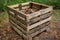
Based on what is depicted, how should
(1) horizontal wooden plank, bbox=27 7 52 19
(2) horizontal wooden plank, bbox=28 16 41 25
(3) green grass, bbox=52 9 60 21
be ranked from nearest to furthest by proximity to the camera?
(1) horizontal wooden plank, bbox=27 7 52 19 → (2) horizontal wooden plank, bbox=28 16 41 25 → (3) green grass, bbox=52 9 60 21

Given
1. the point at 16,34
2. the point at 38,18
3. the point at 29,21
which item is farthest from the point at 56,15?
the point at 29,21

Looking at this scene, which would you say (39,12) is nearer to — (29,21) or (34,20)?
(34,20)

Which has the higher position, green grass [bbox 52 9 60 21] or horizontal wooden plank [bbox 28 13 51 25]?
horizontal wooden plank [bbox 28 13 51 25]

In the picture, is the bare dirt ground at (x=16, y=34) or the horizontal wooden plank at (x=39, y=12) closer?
the horizontal wooden plank at (x=39, y=12)

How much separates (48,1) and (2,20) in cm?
271

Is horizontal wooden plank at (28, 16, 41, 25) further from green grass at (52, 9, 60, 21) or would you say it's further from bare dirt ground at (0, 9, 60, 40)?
green grass at (52, 9, 60, 21)

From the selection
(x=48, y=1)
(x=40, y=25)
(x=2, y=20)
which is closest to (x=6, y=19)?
(x=2, y=20)

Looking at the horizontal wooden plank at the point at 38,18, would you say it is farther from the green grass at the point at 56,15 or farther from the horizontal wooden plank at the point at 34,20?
the green grass at the point at 56,15

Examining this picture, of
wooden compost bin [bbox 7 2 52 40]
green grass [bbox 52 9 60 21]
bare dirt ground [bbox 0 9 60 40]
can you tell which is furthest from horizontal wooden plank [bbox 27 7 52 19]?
green grass [bbox 52 9 60 21]

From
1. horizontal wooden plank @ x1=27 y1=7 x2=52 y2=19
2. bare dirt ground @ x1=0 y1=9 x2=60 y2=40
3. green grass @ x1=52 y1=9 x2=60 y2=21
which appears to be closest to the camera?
horizontal wooden plank @ x1=27 y1=7 x2=52 y2=19

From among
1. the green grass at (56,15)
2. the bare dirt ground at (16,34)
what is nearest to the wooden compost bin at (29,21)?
the bare dirt ground at (16,34)

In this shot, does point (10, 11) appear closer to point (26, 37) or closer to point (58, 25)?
point (26, 37)

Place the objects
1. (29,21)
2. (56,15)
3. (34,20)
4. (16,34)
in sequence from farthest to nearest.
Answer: (56,15) < (16,34) < (34,20) < (29,21)

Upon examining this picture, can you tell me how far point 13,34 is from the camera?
4.42m
